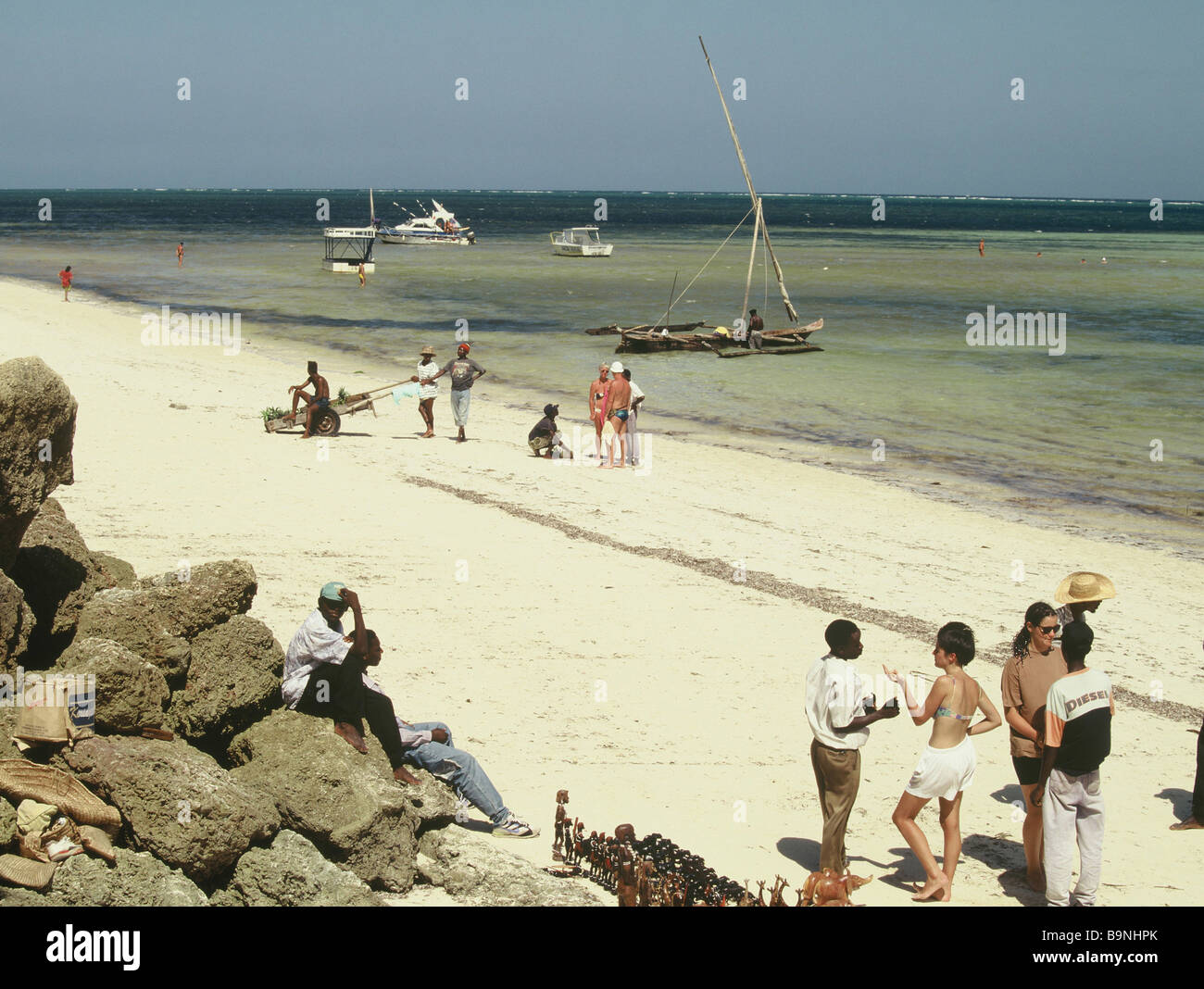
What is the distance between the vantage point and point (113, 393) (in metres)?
20.9

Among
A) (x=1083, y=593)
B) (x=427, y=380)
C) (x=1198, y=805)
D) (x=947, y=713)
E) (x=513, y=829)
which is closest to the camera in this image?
(x=947, y=713)

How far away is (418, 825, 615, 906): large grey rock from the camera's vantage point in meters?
6.12

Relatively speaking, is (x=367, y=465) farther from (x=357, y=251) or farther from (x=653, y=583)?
(x=357, y=251)

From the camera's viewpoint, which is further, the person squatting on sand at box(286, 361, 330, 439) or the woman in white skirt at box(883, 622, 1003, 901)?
the person squatting on sand at box(286, 361, 330, 439)

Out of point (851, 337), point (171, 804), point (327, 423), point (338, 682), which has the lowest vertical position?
point (171, 804)

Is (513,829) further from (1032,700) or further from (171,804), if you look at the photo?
Answer: (1032,700)

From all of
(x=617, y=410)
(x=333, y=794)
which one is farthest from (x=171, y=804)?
(x=617, y=410)

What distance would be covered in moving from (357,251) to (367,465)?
6548cm

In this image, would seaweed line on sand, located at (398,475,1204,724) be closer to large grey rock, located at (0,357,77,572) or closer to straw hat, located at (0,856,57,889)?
large grey rock, located at (0,357,77,572)

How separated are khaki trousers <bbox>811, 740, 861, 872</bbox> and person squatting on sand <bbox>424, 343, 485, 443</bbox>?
40.9 ft

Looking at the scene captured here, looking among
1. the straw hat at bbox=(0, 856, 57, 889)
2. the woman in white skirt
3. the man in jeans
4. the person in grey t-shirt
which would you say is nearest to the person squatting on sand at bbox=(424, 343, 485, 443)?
the person in grey t-shirt

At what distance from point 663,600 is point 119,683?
6682 mm

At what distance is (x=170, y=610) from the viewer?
663 centimetres
